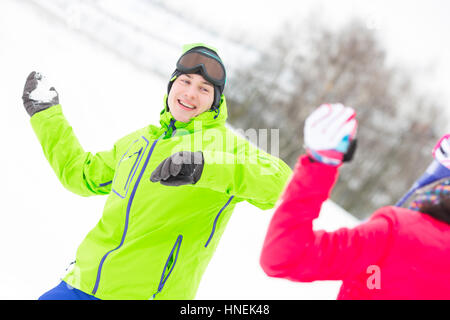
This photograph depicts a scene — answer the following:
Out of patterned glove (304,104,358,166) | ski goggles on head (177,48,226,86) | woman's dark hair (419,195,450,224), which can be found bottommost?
woman's dark hair (419,195,450,224)

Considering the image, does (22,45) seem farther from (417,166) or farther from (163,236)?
(417,166)

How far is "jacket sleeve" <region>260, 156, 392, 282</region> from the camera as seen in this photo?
0.94 metres

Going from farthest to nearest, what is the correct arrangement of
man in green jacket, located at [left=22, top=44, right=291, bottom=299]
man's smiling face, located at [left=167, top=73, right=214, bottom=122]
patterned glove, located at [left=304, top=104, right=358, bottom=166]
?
man's smiling face, located at [left=167, top=73, right=214, bottom=122] → man in green jacket, located at [left=22, top=44, right=291, bottom=299] → patterned glove, located at [left=304, top=104, right=358, bottom=166]

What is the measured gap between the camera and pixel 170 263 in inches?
65.6

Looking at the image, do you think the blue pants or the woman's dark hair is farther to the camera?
the blue pants

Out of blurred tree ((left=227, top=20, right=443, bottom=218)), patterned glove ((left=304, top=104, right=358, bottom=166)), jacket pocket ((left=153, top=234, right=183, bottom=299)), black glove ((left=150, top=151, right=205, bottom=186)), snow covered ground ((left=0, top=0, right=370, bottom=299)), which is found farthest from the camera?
blurred tree ((left=227, top=20, right=443, bottom=218))

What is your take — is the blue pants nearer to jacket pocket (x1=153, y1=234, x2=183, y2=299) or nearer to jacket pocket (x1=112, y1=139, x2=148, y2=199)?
jacket pocket (x1=153, y1=234, x2=183, y2=299)

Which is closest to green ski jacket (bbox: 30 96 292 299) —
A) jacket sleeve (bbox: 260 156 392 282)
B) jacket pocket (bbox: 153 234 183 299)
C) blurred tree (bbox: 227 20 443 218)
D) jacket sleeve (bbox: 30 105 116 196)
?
jacket pocket (bbox: 153 234 183 299)

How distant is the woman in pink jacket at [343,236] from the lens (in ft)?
3.05

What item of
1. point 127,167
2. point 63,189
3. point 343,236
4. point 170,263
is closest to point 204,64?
point 127,167

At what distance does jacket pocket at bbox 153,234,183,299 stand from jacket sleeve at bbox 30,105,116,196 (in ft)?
1.99

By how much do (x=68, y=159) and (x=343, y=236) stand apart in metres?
1.59
